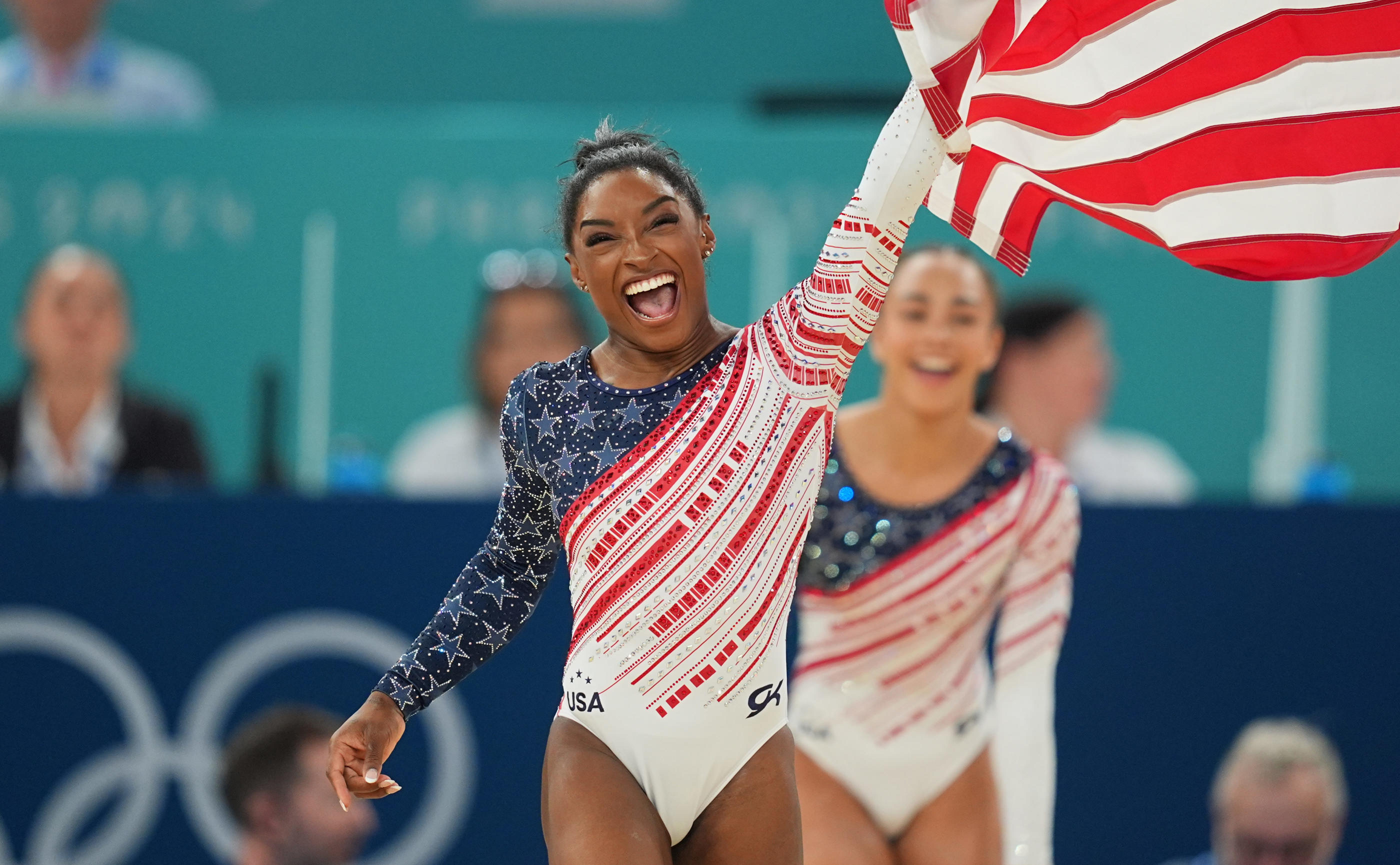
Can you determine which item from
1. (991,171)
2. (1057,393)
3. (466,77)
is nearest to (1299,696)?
(1057,393)

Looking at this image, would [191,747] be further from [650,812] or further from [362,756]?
[650,812]

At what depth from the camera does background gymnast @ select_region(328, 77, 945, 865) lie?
2.70m

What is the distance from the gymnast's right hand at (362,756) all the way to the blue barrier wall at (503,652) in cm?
229

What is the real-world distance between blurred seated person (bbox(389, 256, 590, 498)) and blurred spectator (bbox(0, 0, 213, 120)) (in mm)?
2082

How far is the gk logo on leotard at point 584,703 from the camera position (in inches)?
107

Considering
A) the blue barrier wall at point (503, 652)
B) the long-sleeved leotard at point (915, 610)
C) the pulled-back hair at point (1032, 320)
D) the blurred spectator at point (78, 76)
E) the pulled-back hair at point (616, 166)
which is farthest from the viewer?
the blurred spectator at point (78, 76)

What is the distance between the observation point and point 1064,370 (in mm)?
6113

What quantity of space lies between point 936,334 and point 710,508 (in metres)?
1.70

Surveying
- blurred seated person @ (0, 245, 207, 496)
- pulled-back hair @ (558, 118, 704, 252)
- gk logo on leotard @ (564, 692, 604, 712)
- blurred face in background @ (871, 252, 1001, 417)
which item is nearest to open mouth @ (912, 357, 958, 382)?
blurred face in background @ (871, 252, 1001, 417)

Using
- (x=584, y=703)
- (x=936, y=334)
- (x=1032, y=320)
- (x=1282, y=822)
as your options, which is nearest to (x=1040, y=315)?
(x=1032, y=320)

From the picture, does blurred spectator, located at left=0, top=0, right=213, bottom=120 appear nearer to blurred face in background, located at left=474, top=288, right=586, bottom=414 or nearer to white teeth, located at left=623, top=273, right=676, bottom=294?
blurred face in background, located at left=474, top=288, right=586, bottom=414

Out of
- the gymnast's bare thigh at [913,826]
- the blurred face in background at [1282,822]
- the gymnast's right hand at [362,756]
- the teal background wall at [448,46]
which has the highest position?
the teal background wall at [448,46]

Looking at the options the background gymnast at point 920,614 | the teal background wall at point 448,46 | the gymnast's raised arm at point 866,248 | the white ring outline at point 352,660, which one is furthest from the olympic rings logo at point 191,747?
the teal background wall at point 448,46

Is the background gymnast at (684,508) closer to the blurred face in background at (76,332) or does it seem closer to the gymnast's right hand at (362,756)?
the gymnast's right hand at (362,756)
